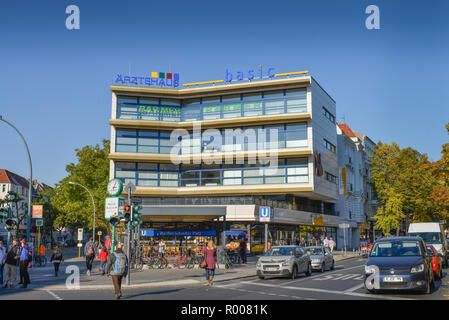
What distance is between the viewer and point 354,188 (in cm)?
7394

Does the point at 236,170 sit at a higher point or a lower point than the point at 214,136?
lower

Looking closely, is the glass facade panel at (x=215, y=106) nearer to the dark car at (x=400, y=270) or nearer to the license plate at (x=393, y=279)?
the dark car at (x=400, y=270)

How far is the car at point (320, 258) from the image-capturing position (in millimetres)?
25922

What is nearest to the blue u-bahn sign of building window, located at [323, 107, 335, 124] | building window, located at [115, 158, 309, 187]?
building window, located at [115, 158, 309, 187]

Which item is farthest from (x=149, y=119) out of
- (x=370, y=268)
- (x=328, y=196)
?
(x=370, y=268)

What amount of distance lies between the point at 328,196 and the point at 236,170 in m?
12.0

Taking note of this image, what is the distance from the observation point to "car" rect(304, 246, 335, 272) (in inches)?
1021

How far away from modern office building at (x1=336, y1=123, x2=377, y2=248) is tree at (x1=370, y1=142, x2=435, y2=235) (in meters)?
4.56

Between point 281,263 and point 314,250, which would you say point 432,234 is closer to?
point 314,250

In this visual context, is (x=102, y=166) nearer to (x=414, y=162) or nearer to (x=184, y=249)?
(x=184, y=249)

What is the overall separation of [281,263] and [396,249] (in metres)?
6.69

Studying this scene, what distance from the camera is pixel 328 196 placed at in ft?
185

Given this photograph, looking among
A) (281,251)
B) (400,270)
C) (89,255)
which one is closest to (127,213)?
(89,255)
